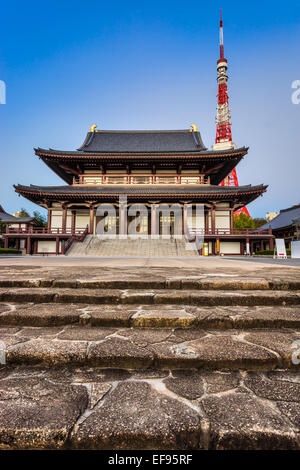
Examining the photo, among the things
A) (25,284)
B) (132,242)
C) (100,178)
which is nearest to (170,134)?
(100,178)

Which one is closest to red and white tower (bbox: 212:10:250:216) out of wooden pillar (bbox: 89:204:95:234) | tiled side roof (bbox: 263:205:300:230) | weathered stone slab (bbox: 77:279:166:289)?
tiled side roof (bbox: 263:205:300:230)

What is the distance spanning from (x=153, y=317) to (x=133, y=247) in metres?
13.2

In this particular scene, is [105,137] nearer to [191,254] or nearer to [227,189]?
[227,189]

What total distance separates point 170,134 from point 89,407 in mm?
28027

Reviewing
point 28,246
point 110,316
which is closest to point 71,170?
point 28,246

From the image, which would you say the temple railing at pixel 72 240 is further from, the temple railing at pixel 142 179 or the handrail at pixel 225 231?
the handrail at pixel 225 231

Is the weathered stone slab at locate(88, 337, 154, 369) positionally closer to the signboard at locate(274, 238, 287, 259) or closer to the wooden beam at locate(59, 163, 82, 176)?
the signboard at locate(274, 238, 287, 259)

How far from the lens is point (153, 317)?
1.94 metres

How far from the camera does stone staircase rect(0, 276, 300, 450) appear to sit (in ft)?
3.07

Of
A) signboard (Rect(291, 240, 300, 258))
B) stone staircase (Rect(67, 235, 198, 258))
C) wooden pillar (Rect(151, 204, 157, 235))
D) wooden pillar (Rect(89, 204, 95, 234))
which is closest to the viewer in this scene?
signboard (Rect(291, 240, 300, 258))

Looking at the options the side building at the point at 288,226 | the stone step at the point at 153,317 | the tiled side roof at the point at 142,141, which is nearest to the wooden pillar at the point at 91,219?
the tiled side roof at the point at 142,141

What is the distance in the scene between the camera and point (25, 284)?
2.95 meters

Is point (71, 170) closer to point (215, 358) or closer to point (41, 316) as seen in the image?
point (41, 316)

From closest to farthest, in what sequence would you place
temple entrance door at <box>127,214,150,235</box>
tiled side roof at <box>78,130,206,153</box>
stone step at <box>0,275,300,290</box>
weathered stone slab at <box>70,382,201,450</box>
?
weathered stone slab at <box>70,382,201,450</box>
stone step at <box>0,275,300,290</box>
temple entrance door at <box>127,214,150,235</box>
tiled side roof at <box>78,130,206,153</box>
